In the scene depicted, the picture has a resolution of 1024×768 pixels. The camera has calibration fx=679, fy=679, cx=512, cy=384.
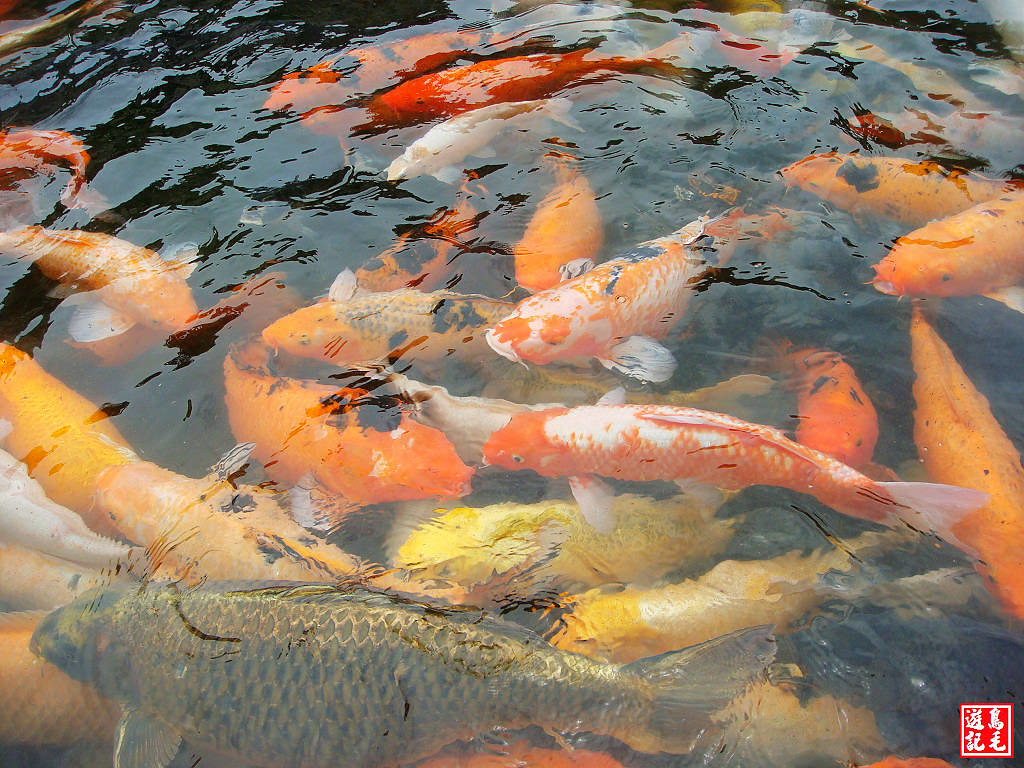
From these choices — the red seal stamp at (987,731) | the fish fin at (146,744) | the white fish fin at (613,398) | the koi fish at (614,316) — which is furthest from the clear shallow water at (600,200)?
the fish fin at (146,744)

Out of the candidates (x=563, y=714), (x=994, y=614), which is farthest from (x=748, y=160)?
(x=563, y=714)

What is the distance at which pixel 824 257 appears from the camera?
4.59 metres

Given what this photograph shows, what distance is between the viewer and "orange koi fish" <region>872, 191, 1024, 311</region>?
430 cm

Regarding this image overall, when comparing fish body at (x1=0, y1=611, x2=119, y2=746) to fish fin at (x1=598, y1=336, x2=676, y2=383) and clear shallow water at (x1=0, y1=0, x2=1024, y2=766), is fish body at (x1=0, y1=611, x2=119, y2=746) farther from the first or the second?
fish fin at (x1=598, y1=336, x2=676, y2=383)

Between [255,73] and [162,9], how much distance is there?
Answer: 2106 mm

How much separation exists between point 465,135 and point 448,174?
42 cm

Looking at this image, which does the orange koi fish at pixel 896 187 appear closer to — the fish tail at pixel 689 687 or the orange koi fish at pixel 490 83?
the orange koi fish at pixel 490 83

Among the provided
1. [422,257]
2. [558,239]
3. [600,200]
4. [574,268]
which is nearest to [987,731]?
[574,268]

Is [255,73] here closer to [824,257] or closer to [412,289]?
[412,289]

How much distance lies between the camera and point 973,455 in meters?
3.50

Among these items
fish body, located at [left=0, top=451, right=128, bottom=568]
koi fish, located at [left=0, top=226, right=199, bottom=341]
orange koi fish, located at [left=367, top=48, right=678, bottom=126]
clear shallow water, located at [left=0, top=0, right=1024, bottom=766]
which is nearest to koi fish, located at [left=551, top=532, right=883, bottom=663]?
clear shallow water, located at [left=0, top=0, right=1024, bottom=766]

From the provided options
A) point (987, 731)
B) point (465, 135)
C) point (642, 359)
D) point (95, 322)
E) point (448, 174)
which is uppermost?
point (465, 135)

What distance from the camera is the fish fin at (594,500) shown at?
3507mm

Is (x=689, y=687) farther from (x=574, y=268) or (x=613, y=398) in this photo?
(x=574, y=268)
